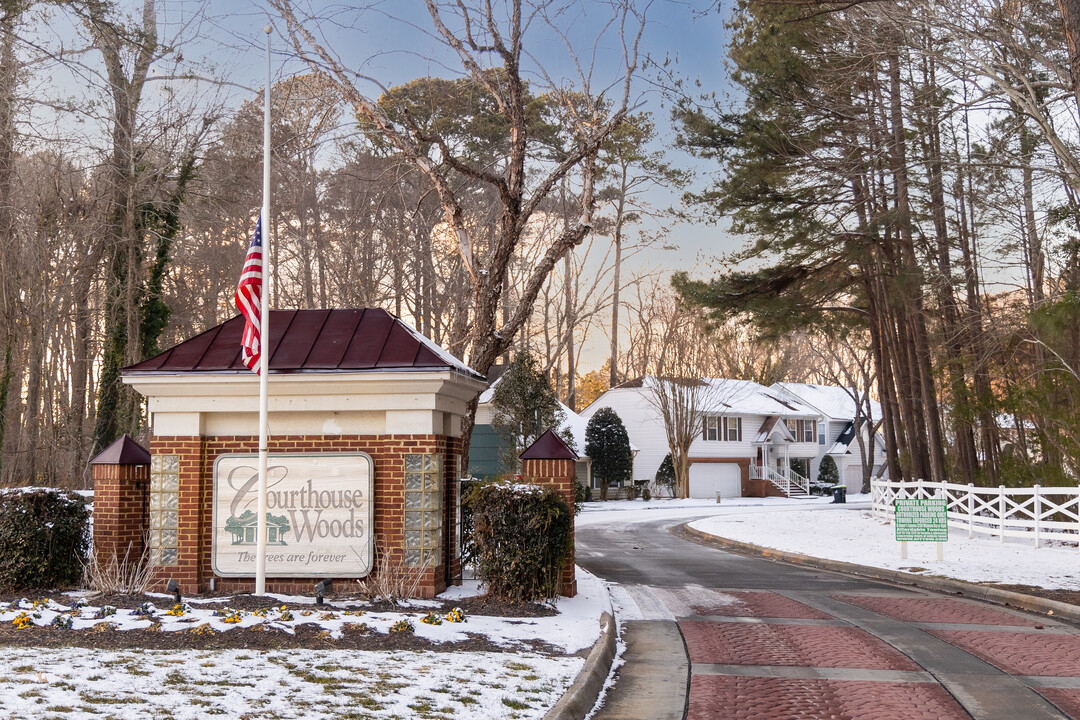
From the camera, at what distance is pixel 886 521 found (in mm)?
29250

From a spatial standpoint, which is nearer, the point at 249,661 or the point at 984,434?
the point at 249,661

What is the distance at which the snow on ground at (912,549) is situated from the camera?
15641 millimetres

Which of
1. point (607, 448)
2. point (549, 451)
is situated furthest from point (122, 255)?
point (607, 448)

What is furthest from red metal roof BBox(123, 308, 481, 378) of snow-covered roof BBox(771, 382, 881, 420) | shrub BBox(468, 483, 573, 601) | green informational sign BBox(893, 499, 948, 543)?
snow-covered roof BBox(771, 382, 881, 420)

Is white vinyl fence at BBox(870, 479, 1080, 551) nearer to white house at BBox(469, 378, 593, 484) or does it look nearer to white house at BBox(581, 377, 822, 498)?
white house at BBox(469, 378, 593, 484)

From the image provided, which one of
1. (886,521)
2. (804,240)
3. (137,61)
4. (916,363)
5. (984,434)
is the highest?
(137,61)

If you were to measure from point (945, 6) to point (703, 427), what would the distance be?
123ft

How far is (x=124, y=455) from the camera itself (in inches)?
478

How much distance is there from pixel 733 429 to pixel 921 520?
129 feet

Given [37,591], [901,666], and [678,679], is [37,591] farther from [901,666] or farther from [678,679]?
[901,666]

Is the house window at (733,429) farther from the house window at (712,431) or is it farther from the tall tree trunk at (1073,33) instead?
the tall tree trunk at (1073,33)

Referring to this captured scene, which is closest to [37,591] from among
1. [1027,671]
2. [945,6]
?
[1027,671]

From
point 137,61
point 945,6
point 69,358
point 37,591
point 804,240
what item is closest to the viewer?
point 37,591

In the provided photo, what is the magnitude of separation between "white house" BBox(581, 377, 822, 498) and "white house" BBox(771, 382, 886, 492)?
6.61m
